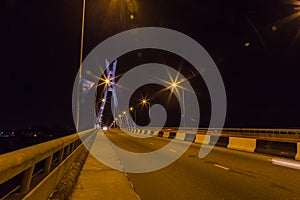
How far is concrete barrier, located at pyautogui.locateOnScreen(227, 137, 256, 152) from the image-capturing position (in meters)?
20.2

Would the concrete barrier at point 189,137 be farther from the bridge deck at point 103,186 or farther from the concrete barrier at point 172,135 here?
the bridge deck at point 103,186

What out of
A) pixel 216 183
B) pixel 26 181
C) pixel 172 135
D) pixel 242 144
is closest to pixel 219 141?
pixel 242 144

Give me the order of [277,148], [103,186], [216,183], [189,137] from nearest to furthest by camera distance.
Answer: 1. [103,186]
2. [216,183]
3. [277,148]
4. [189,137]

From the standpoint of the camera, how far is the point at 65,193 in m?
6.43

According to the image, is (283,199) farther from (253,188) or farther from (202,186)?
(202,186)

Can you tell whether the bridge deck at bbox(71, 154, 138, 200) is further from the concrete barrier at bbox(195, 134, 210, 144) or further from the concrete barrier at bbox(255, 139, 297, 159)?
the concrete barrier at bbox(195, 134, 210, 144)

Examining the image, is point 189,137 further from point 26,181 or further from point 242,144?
point 26,181

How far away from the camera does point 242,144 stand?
71.3 ft

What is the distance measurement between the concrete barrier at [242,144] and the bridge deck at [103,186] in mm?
11806

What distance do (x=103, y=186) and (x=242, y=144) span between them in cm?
1538

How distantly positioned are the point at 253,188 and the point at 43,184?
210 inches

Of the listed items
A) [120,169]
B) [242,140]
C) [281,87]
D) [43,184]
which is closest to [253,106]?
[281,87]

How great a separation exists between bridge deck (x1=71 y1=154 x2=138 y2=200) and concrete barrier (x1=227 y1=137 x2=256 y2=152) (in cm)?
1181

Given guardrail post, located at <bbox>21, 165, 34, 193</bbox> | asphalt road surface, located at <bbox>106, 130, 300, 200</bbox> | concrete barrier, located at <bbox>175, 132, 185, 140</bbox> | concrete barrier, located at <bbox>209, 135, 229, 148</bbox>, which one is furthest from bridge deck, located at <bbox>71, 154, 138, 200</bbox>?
concrete barrier, located at <bbox>175, 132, 185, 140</bbox>
